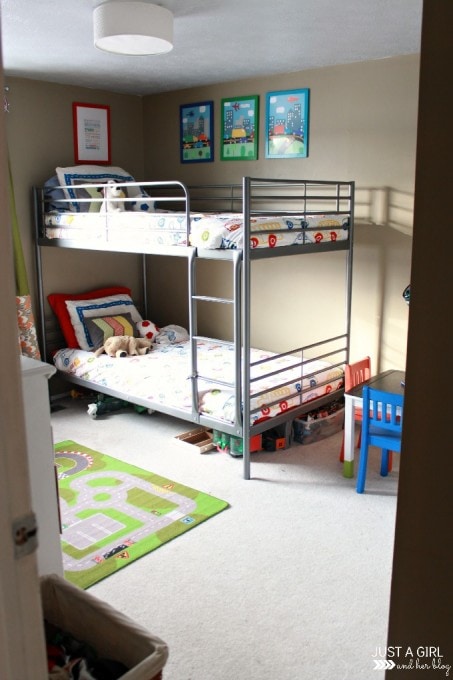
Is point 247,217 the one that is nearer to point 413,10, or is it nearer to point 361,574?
point 413,10

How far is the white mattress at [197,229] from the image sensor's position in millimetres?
3352

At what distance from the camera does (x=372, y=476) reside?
137 inches

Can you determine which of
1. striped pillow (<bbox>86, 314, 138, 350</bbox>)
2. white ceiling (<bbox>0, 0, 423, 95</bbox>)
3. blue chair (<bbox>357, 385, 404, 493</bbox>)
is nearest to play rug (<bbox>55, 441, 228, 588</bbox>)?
blue chair (<bbox>357, 385, 404, 493</bbox>)

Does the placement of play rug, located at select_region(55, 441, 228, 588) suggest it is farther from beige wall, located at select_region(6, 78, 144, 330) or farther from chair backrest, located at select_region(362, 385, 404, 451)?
beige wall, located at select_region(6, 78, 144, 330)

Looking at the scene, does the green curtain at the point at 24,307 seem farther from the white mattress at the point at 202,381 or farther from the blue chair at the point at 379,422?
the blue chair at the point at 379,422

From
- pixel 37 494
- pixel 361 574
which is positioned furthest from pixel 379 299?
pixel 37 494

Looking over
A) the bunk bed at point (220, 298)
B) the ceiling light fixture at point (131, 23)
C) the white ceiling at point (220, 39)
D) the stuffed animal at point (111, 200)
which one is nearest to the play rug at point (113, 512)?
the bunk bed at point (220, 298)

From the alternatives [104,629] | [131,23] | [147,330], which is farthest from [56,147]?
[104,629]

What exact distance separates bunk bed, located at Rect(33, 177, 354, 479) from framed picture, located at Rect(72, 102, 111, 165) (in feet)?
1.56

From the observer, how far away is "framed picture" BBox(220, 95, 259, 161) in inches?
176

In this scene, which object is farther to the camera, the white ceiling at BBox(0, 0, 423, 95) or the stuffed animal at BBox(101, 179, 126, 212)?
the stuffed animal at BBox(101, 179, 126, 212)

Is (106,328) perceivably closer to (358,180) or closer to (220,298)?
(220,298)

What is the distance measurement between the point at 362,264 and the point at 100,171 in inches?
85.2

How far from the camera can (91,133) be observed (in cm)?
490
